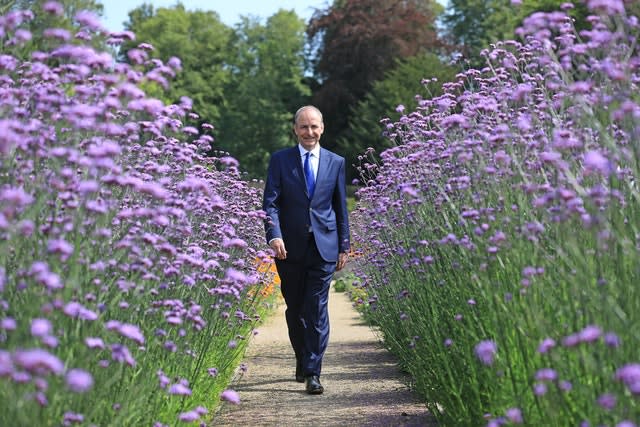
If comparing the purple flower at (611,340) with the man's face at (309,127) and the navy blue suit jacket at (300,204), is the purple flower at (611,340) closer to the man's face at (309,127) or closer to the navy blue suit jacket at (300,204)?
the navy blue suit jacket at (300,204)

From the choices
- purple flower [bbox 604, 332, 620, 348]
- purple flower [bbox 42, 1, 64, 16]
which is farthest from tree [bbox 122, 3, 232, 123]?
purple flower [bbox 604, 332, 620, 348]

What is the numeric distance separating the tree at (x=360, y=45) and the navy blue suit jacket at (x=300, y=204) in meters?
32.4

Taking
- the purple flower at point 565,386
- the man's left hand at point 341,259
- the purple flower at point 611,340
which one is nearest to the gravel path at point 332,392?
the man's left hand at point 341,259

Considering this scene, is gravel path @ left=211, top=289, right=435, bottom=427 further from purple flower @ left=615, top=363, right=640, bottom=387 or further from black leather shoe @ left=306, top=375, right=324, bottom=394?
purple flower @ left=615, top=363, right=640, bottom=387

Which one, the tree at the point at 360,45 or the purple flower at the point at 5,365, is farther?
the tree at the point at 360,45

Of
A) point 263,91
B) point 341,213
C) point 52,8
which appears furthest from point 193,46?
point 52,8

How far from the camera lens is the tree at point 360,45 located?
39406 millimetres

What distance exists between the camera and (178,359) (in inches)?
166

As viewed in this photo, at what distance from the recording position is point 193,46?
2114 inches

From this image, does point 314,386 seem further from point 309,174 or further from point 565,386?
point 565,386

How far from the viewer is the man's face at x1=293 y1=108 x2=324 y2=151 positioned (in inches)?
250

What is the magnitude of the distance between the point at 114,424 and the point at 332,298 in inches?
423

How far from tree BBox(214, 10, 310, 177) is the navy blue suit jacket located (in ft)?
132

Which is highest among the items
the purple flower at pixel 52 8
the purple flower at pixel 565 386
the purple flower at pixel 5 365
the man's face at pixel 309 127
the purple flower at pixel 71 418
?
the purple flower at pixel 52 8
